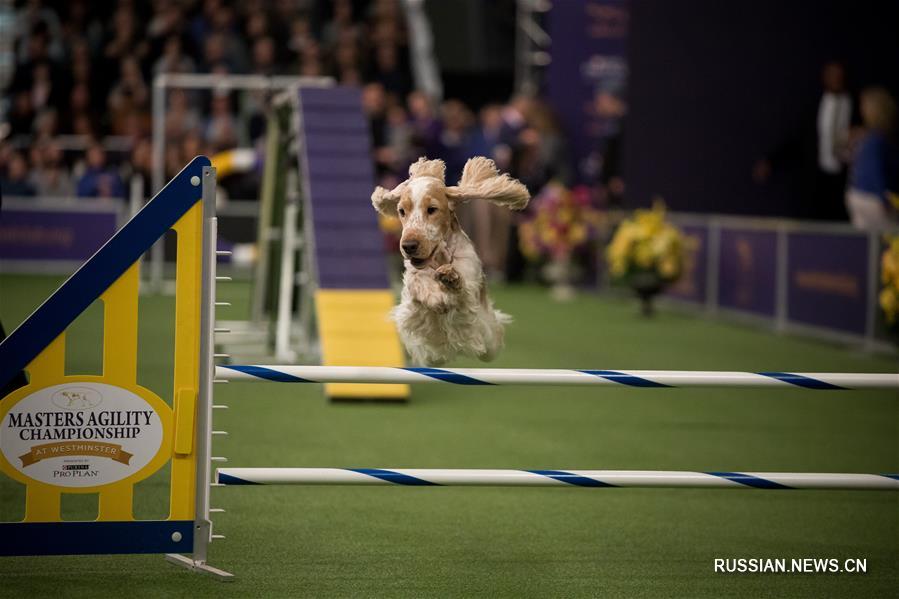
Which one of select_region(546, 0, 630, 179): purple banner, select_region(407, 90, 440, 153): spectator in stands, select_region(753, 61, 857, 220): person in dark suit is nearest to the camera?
select_region(753, 61, 857, 220): person in dark suit

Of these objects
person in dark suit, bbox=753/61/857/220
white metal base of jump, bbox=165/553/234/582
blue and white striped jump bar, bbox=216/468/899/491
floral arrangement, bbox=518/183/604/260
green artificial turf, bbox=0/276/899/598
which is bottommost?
green artificial turf, bbox=0/276/899/598

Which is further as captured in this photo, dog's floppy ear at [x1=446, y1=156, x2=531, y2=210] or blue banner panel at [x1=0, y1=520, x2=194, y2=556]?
blue banner panel at [x1=0, y1=520, x2=194, y2=556]

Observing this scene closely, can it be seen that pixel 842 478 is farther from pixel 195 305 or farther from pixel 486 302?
pixel 195 305

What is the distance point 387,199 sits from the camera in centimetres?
339

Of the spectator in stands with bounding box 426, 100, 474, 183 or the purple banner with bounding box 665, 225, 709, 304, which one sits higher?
the spectator in stands with bounding box 426, 100, 474, 183

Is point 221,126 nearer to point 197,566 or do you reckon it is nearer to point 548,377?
point 197,566

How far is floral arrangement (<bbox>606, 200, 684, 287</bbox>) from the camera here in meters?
13.6

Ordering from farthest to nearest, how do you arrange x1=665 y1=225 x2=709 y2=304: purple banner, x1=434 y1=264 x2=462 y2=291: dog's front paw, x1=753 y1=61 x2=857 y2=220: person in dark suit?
x1=665 y1=225 x2=709 y2=304: purple banner → x1=753 y1=61 x2=857 y2=220: person in dark suit → x1=434 y1=264 x2=462 y2=291: dog's front paw

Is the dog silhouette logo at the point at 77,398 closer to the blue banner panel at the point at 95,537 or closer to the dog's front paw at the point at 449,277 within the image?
the blue banner panel at the point at 95,537

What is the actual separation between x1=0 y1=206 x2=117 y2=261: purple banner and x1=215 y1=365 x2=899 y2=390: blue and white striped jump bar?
12458 millimetres

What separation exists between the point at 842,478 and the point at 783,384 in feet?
1.31

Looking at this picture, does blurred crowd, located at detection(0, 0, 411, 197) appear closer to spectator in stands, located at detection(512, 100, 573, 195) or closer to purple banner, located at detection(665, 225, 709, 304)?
spectator in stands, located at detection(512, 100, 573, 195)

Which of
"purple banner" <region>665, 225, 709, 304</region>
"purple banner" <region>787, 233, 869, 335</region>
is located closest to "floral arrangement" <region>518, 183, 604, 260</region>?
"purple banner" <region>665, 225, 709, 304</region>

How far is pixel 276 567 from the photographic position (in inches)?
176
